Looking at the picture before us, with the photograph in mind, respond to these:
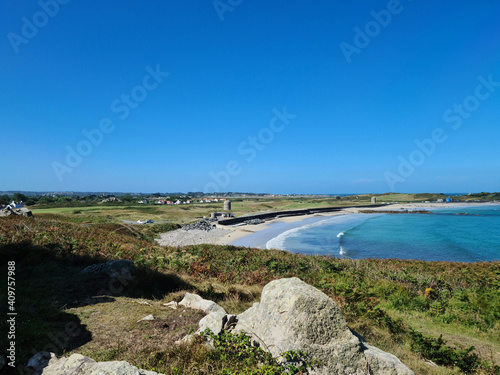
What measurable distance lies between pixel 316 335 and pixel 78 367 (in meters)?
3.44

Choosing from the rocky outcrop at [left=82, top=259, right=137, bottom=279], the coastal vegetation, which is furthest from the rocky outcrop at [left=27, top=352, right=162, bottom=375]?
the rocky outcrop at [left=82, top=259, right=137, bottom=279]

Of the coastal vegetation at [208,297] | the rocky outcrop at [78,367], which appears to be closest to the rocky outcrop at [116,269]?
the coastal vegetation at [208,297]

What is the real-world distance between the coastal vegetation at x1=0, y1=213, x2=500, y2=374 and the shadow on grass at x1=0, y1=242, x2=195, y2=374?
0.09 feet

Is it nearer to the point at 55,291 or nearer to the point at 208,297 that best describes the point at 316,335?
the point at 208,297

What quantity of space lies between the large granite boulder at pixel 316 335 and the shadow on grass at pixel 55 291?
357 cm

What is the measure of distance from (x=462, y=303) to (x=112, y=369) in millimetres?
10732

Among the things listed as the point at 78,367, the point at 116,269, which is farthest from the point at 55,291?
the point at 78,367

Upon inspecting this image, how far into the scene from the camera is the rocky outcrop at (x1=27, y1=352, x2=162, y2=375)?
3420 millimetres

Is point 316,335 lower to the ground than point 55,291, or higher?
higher

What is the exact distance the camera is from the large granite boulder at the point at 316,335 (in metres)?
3.89

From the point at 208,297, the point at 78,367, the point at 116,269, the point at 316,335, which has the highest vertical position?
the point at 316,335

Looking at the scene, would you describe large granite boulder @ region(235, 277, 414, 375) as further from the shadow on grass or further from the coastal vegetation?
the shadow on grass

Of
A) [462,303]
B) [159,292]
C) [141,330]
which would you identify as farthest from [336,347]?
[462,303]

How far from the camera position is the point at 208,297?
8.31m
